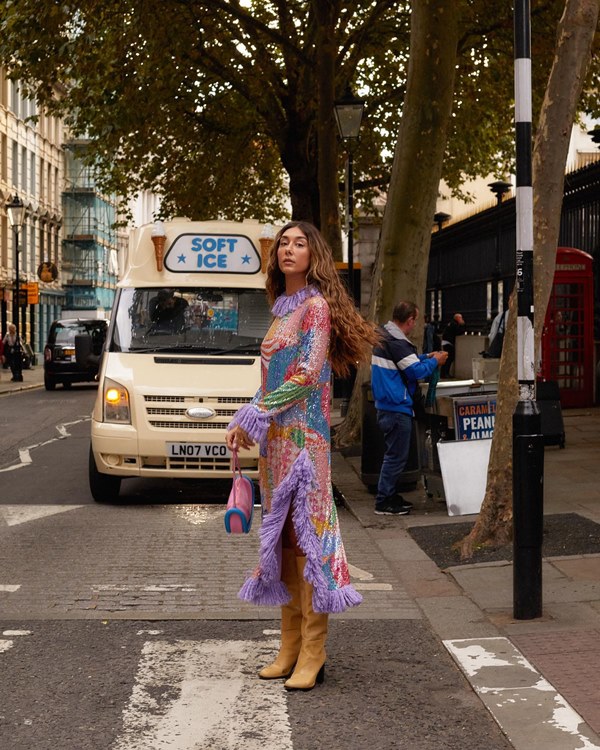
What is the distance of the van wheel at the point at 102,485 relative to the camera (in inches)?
456

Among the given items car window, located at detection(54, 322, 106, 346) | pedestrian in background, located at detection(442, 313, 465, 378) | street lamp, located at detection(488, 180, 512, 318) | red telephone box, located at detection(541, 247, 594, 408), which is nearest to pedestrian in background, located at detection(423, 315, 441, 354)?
pedestrian in background, located at detection(442, 313, 465, 378)

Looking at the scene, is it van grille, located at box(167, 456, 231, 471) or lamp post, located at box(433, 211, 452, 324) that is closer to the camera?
van grille, located at box(167, 456, 231, 471)

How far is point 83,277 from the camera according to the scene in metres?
75.6

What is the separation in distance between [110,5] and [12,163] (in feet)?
128

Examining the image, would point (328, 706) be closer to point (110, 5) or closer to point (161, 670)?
point (161, 670)

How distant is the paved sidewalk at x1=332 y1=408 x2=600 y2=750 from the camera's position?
4.82 m

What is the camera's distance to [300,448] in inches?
209

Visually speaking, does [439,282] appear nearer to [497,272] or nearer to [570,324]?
[497,272]

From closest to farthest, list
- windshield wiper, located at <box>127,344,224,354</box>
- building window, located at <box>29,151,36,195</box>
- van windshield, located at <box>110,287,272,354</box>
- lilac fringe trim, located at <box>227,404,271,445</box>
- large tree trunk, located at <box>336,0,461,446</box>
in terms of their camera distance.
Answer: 1. lilac fringe trim, located at <box>227,404,271,445</box>
2. windshield wiper, located at <box>127,344,224,354</box>
3. van windshield, located at <box>110,287,272,354</box>
4. large tree trunk, located at <box>336,0,461,446</box>
5. building window, located at <box>29,151,36,195</box>

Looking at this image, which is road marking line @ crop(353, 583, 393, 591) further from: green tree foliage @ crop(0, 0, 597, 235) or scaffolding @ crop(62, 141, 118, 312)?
scaffolding @ crop(62, 141, 118, 312)

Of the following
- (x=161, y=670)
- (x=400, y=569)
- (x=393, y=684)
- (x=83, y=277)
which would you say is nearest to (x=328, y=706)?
(x=393, y=684)

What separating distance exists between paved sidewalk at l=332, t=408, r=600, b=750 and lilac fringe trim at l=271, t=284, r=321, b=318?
169cm

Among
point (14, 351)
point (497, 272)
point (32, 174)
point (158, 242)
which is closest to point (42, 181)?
point (32, 174)

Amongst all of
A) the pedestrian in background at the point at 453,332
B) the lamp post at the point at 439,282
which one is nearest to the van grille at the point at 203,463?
the pedestrian in background at the point at 453,332
